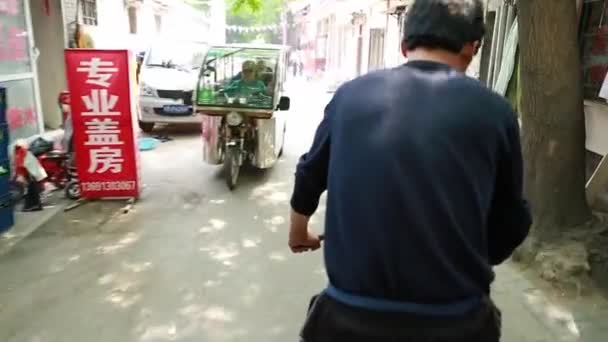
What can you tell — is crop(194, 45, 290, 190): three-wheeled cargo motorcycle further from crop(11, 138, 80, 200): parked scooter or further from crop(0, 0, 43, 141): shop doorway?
crop(0, 0, 43, 141): shop doorway

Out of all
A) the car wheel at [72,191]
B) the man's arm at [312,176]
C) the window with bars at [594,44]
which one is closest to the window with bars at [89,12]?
the car wheel at [72,191]

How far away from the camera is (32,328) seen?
11.1 feet

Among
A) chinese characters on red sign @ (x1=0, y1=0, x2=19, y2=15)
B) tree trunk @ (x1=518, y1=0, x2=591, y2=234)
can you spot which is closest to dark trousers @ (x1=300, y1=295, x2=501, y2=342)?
tree trunk @ (x1=518, y1=0, x2=591, y2=234)

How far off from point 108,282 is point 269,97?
3.58m

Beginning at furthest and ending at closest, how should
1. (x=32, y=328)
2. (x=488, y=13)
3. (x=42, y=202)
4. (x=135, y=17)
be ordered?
1. (x=135, y=17)
2. (x=488, y=13)
3. (x=42, y=202)
4. (x=32, y=328)

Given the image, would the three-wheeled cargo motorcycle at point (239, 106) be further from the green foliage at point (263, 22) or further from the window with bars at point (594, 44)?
the green foliage at point (263, 22)

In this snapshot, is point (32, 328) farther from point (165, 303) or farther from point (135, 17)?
point (135, 17)

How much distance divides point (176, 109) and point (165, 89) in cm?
43

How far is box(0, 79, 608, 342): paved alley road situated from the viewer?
11.2ft

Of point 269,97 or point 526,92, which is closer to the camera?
point 526,92

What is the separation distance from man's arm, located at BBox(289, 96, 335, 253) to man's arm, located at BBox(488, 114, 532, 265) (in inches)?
18.2

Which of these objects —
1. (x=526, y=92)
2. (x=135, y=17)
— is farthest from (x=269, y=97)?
(x=135, y=17)

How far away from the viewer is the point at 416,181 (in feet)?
4.22

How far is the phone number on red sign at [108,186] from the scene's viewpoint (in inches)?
234
